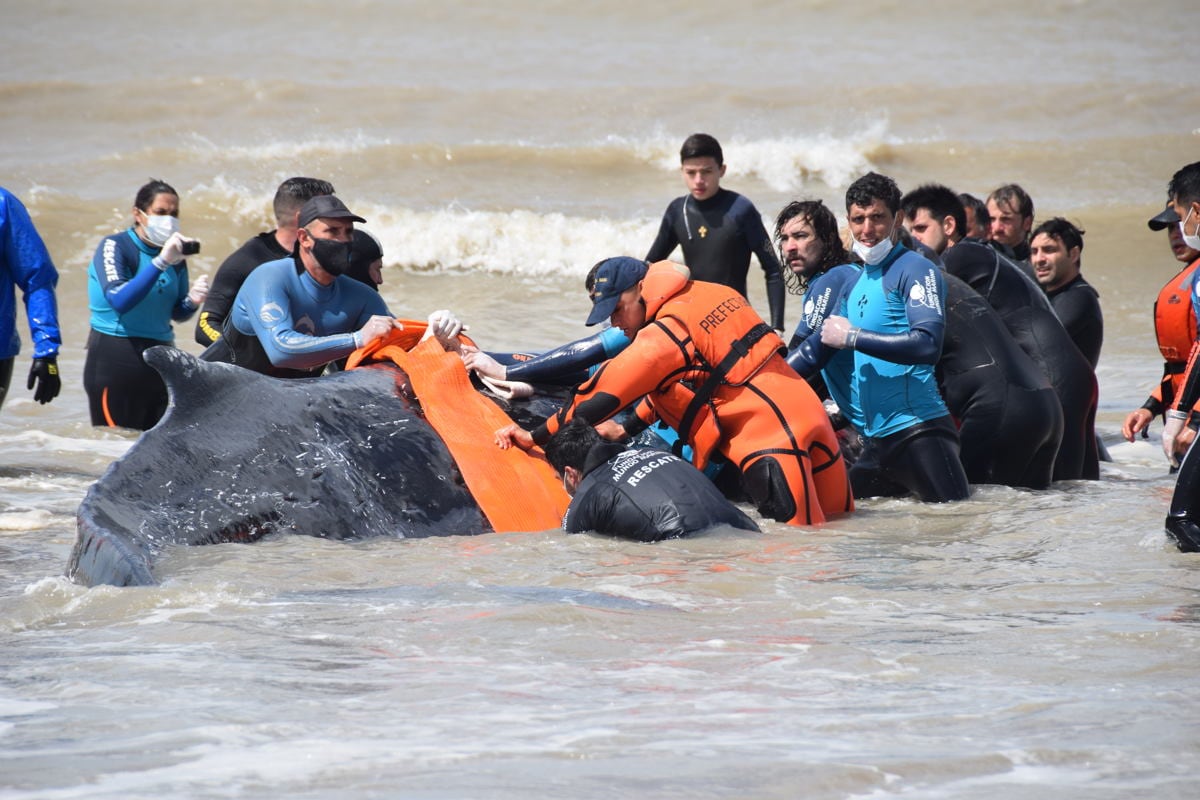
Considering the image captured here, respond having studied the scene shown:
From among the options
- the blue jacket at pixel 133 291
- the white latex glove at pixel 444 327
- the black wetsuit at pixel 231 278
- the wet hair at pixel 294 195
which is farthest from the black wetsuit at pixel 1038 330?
the blue jacket at pixel 133 291

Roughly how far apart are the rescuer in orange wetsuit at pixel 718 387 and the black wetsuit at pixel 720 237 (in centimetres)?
282

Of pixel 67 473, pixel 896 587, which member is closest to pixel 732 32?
pixel 67 473

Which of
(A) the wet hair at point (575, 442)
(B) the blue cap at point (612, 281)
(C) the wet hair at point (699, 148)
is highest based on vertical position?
(C) the wet hair at point (699, 148)

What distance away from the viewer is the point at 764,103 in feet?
85.9

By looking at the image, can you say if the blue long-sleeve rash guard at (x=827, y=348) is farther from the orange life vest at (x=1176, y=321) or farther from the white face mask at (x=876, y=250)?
the orange life vest at (x=1176, y=321)

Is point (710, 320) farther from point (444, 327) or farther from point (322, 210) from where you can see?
point (322, 210)

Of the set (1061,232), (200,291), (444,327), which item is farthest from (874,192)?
(200,291)

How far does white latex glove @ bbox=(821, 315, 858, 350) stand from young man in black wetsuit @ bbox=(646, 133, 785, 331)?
2671 mm

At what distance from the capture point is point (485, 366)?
676cm

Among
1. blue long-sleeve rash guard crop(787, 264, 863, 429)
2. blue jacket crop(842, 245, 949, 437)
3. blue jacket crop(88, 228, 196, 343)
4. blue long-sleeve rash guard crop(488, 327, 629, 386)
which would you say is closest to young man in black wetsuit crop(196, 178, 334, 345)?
blue jacket crop(88, 228, 196, 343)

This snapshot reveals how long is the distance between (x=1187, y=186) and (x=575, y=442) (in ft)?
9.17

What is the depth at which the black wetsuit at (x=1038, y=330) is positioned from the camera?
805 cm

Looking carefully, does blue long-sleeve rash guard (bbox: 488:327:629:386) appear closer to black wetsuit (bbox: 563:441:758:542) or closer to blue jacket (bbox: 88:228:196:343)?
black wetsuit (bbox: 563:441:758:542)

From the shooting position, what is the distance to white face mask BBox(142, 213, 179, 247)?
8.55 m
